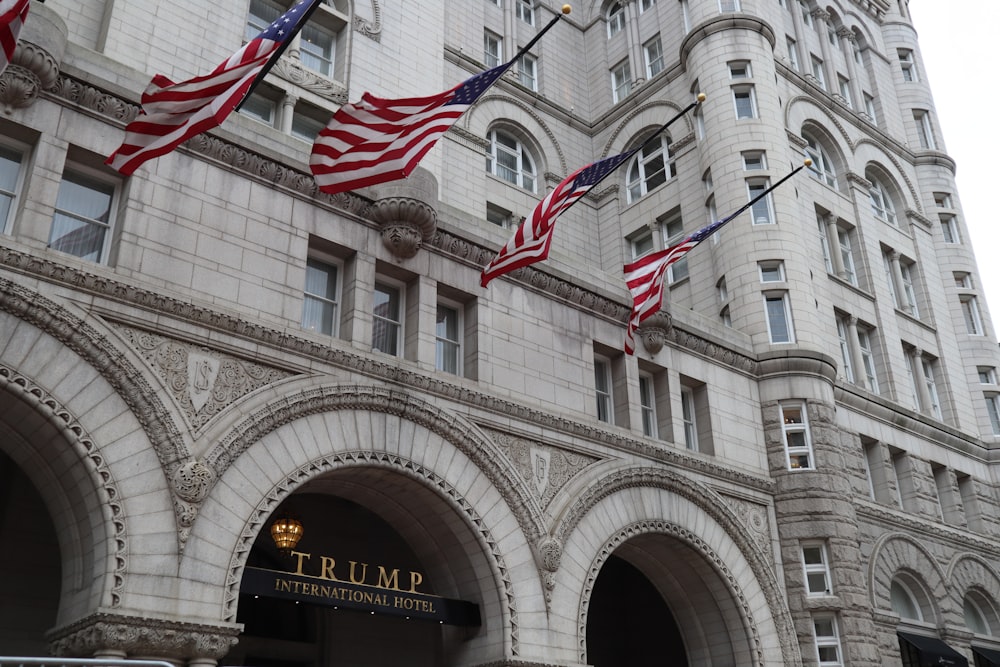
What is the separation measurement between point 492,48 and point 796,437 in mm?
19370

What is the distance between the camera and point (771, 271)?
29.2 metres

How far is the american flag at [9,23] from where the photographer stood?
12883mm

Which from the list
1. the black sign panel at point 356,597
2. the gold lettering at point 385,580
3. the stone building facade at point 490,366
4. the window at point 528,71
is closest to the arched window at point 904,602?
the stone building facade at point 490,366

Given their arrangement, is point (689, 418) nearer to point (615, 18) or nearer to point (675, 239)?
point (675, 239)

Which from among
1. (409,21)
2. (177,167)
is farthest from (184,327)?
(409,21)

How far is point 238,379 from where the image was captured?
16.1 m

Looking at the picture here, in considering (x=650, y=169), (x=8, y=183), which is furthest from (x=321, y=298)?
(x=650, y=169)

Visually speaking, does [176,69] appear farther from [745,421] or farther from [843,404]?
[843,404]

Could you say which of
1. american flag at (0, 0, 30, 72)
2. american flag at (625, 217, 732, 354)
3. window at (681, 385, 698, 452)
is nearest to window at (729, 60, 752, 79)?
american flag at (625, 217, 732, 354)

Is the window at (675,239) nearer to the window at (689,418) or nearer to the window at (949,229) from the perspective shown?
the window at (689,418)

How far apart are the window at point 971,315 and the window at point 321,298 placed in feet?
95.1

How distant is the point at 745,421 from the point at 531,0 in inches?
866

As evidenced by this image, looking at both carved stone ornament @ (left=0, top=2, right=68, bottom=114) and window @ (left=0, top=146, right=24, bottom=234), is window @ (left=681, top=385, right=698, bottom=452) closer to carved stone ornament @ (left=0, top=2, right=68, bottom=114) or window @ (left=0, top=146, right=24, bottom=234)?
window @ (left=0, top=146, right=24, bottom=234)

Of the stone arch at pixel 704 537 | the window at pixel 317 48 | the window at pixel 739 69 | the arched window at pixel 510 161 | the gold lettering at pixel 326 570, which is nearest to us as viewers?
the gold lettering at pixel 326 570
